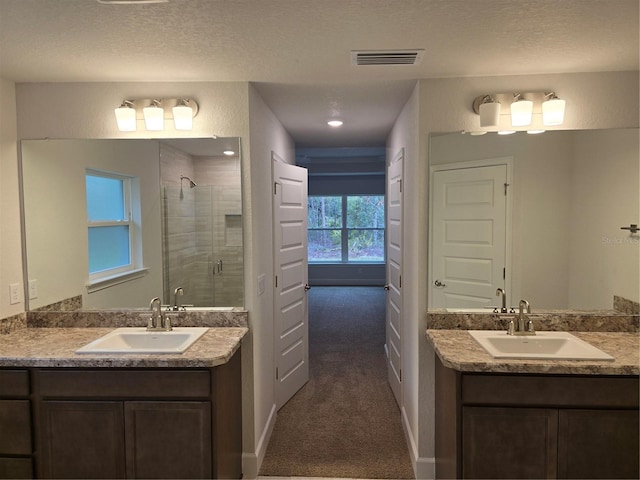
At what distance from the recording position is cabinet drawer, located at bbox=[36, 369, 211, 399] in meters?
1.92

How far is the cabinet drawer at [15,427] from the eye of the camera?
196cm

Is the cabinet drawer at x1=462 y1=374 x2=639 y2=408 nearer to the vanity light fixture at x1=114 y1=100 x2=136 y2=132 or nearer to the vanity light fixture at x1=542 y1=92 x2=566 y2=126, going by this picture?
the vanity light fixture at x1=542 y1=92 x2=566 y2=126

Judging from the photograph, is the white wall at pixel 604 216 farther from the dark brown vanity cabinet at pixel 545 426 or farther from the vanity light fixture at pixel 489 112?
the dark brown vanity cabinet at pixel 545 426

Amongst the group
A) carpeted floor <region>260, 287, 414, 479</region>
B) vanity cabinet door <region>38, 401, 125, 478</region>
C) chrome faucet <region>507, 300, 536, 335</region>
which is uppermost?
chrome faucet <region>507, 300, 536, 335</region>

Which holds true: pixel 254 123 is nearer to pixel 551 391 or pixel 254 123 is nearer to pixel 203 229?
pixel 203 229

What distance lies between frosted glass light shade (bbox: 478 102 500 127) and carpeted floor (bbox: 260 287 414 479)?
6.79 feet

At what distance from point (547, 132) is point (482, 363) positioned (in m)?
1.35

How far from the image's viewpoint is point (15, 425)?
77.5 inches

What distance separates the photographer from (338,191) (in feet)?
30.8

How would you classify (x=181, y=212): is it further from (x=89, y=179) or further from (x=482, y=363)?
(x=482, y=363)

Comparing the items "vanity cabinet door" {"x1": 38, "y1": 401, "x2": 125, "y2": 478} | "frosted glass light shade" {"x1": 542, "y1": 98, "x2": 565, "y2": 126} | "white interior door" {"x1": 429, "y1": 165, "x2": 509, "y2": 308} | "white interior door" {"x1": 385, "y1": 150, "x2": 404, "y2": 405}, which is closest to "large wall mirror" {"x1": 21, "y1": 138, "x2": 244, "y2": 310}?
"vanity cabinet door" {"x1": 38, "y1": 401, "x2": 125, "y2": 478}

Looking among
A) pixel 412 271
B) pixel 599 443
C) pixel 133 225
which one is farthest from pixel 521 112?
pixel 133 225

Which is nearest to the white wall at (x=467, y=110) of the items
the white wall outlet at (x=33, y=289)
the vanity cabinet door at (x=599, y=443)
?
the vanity cabinet door at (x=599, y=443)

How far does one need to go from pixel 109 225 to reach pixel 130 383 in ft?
3.38
